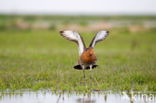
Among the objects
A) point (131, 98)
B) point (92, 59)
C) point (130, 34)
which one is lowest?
point (131, 98)

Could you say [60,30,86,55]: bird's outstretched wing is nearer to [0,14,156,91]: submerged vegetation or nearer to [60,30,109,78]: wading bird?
[60,30,109,78]: wading bird

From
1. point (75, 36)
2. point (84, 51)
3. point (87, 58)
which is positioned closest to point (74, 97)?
point (87, 58)

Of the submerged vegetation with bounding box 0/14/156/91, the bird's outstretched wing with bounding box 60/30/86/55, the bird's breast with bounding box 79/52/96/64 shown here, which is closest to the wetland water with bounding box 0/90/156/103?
the submerged vegetation with bounding box 0/14/156/91

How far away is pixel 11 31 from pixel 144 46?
8283 mm

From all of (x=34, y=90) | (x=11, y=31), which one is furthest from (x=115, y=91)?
(x=11, y=31)

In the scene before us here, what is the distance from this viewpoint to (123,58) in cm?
1727

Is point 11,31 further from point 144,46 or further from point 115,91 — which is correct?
point 115,91

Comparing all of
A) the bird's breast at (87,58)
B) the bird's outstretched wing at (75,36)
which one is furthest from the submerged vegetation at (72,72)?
the bird's outstretched wing at (75,36)

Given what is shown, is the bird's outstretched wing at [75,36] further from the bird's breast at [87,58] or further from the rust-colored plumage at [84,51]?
the bird's breast at [87,58]

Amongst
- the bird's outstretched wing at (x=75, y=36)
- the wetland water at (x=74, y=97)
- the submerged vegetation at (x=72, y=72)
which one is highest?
the bird's outstretched wing at (x=75, y=36)

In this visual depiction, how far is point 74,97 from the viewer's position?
39.2ft

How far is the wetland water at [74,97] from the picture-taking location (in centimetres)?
1165

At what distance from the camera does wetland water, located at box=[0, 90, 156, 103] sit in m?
11.6

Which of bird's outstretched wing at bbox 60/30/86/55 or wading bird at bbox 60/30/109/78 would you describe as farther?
bird's outstretched wing at bbox 60/30/86/55
